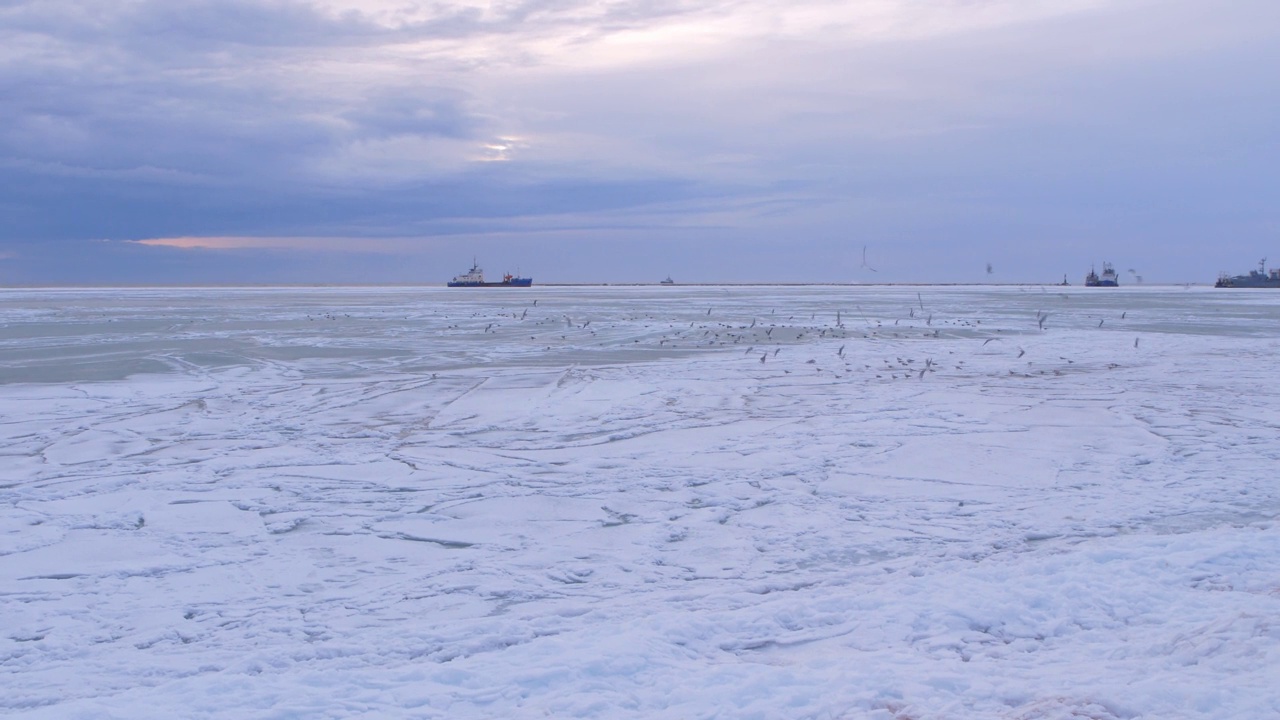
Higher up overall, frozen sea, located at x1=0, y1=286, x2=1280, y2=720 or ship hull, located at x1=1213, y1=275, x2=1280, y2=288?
ship hull, located at x1=1213, y1=275, x2=1280, y2=288

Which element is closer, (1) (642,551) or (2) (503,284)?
(1) (642,551)

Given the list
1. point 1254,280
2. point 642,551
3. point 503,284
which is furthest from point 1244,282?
point 642,551

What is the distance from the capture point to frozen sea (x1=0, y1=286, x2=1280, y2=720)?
129 inches

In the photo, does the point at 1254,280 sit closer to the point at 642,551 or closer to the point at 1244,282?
the point at 1244,282

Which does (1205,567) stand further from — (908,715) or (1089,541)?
(908,715)

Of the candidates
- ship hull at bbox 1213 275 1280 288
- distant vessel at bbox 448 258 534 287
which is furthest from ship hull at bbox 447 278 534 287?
ship hull at bbox 1213 275 1280 288

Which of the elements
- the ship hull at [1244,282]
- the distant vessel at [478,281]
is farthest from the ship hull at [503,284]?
the ship hull at [1244,282]

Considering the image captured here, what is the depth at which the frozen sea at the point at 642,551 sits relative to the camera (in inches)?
129

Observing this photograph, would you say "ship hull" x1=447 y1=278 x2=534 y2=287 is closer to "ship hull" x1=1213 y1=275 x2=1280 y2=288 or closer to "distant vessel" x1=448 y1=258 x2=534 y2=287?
"distant vessel" x1=448 y1=258 x2=534 y2=287

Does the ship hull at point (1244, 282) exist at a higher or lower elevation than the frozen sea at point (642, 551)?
higher

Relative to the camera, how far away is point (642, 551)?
4.87 m

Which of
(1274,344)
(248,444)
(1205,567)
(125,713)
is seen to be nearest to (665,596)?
(125,713)

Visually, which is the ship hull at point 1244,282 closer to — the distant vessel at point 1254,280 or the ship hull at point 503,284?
the distant vessel at point 1254,280

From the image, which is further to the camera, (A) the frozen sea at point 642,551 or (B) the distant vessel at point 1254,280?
(B) the distant vessel at point 1254,280
